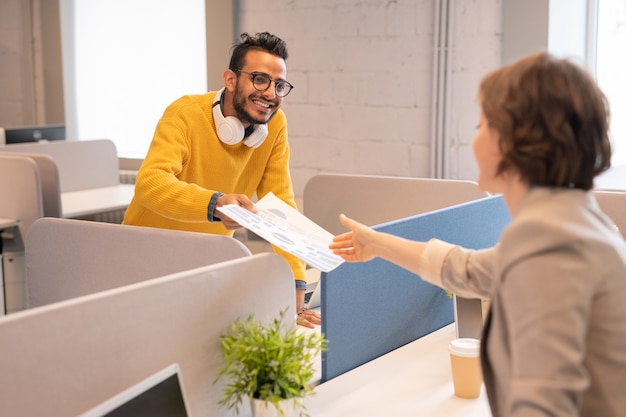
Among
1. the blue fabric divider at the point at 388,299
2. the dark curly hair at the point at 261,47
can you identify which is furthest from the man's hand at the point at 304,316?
the dark curly hair at the point at 261,47

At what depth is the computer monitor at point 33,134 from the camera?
4.41 m

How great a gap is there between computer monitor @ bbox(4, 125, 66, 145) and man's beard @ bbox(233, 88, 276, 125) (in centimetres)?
240

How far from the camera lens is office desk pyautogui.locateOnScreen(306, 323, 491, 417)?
5.39 feet

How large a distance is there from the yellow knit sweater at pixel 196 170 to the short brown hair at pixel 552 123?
1.14 meters

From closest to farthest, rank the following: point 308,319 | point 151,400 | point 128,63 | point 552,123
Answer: point 552,123 < point 151,400 < point 308,319 < point 128,63

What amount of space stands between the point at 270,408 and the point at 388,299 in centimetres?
67

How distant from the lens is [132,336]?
133 cm

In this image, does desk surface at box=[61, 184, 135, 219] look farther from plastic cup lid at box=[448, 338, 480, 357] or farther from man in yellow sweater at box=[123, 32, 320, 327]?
plastic cup lid at box=[448, 338, 480, 357]

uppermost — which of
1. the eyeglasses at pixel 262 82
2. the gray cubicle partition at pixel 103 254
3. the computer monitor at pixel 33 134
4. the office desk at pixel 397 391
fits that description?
the eyeglasses at pixel 262 82

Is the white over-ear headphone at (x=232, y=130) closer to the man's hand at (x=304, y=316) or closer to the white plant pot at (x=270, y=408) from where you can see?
the man's hand at (x=304, y=316)

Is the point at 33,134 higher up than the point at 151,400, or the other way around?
the point at 33,134

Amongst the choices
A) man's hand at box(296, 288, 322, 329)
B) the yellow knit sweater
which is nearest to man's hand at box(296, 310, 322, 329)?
man's hand at box(296, 288, 322, 329)

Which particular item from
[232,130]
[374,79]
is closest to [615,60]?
[374,79]

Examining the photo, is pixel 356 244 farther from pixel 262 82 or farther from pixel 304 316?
pixel 262 82
